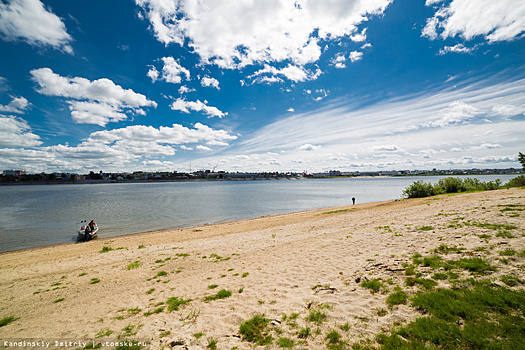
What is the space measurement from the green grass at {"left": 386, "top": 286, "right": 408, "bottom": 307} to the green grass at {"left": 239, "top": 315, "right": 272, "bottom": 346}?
3.69 meters

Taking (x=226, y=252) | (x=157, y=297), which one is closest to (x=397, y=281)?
(x=157, y=297)

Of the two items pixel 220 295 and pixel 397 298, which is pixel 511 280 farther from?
pixel 220 295

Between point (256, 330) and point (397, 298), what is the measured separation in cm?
430

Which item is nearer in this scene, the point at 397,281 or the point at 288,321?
the point at 288,321

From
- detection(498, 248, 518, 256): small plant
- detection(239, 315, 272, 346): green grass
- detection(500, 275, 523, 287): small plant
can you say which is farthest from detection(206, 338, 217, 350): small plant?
detection(498, 248, 518, 256): small plant

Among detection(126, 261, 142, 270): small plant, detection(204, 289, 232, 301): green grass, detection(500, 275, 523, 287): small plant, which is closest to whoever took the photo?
detection(500, 275, 523, 287): small plant

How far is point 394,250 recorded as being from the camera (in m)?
10.7

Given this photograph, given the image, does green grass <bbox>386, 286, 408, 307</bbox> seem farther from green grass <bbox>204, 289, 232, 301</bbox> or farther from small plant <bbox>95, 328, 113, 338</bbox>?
small plant <bbox>95, 328, 113, 338</bbox>

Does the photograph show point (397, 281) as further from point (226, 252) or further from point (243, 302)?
point (226, 252)

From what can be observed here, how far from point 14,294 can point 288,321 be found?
46.3ft

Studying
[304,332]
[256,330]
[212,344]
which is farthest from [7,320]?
[304,332]

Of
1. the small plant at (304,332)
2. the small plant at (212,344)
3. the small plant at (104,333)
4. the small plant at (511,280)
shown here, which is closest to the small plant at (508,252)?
the small plant at (511,280)

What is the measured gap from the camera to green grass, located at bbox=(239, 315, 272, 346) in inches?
222

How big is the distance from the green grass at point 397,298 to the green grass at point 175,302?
281 inches
